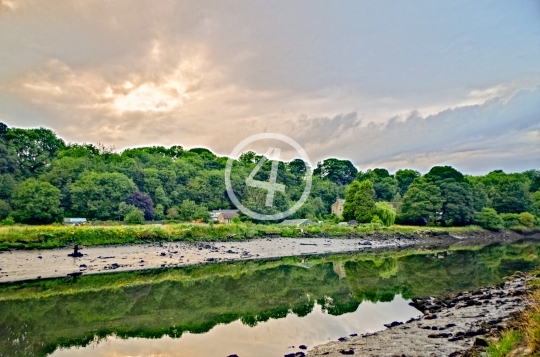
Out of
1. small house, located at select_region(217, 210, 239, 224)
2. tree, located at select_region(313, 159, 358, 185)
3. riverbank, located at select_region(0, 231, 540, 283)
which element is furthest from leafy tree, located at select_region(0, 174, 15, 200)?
tree, located at select_region(313, 159, 358, 185)

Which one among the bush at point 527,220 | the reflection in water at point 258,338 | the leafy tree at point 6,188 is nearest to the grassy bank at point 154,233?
the bush at point 527,220

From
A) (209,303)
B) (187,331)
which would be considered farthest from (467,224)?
(187,331)

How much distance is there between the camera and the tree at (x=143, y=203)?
5872 cm

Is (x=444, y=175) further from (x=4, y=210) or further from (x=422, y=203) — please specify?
(x=4, y=210)

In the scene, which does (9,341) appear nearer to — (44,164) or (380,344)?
(380,344)

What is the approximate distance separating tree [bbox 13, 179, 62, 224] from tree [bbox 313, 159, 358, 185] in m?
74.2

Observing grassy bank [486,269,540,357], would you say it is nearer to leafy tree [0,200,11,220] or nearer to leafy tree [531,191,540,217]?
leafy tree [0,200,11,220]

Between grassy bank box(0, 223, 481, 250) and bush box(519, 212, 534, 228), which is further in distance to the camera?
bush box(519, 212, 534, 228)

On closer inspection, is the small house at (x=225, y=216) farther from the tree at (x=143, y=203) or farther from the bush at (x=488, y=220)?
the bush at (x=488, y=220)

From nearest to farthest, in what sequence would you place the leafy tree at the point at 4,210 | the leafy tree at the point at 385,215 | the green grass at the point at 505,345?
the green grass at the point at 505,345, the leafy tree at the point at 4,210, the leafy tree at the point at 385,215

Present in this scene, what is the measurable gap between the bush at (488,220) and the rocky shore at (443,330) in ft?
169

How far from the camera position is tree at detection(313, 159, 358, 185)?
109312 mm

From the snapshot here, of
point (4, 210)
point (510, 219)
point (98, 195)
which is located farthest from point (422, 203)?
point (4, 210)

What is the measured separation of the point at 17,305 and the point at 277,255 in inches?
996
